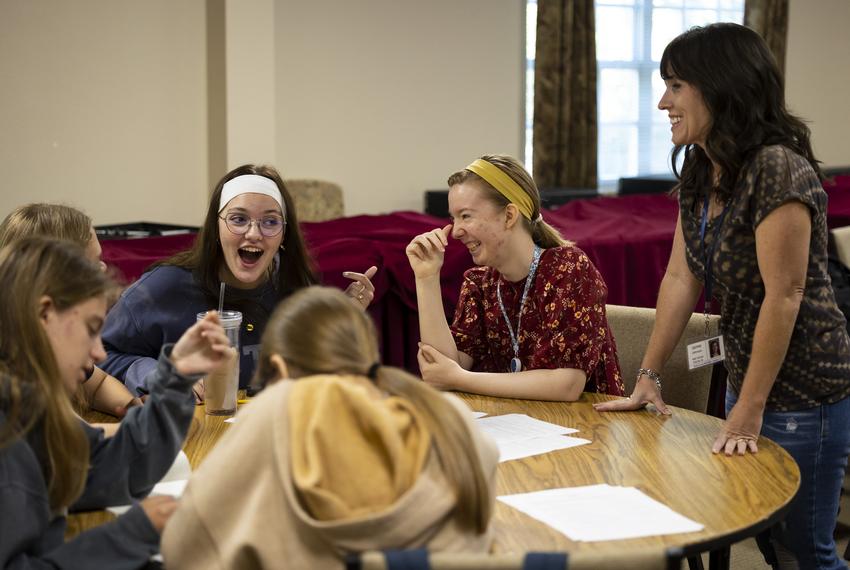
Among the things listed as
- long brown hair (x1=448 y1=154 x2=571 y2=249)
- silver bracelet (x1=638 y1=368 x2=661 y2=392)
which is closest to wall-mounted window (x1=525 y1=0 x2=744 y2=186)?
long brown hair (x1=448 y1=154 x2=571 y2=249)

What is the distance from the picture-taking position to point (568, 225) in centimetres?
495

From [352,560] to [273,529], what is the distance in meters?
0.14

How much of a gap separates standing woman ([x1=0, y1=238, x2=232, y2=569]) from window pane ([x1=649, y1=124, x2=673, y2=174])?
326 inches

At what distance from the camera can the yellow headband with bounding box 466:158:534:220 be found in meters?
2.59

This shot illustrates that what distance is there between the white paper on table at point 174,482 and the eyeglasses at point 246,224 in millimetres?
774

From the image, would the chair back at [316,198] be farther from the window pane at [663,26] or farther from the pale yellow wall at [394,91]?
the window pane at [663,26]

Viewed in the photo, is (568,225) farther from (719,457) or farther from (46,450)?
(46,450)

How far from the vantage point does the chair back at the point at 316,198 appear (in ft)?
22.8

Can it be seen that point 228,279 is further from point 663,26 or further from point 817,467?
point 663,26

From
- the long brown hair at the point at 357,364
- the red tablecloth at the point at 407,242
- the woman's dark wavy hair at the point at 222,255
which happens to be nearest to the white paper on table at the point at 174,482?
the long brown hair at the point at 357,364

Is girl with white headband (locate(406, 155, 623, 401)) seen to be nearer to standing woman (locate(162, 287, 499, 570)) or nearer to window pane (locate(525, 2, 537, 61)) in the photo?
standing woman (locate(162, 287, 499, 570))

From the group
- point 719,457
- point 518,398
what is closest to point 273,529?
point 719,457

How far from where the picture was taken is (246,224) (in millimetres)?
2561

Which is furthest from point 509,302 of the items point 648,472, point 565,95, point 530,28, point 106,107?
point 530,28
